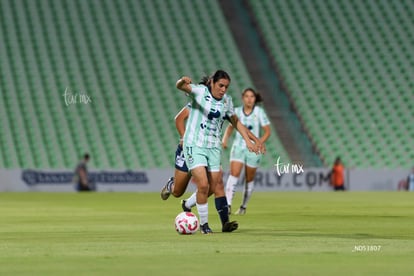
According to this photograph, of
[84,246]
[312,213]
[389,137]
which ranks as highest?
[84,246]

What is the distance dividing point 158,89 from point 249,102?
17301 millimetres

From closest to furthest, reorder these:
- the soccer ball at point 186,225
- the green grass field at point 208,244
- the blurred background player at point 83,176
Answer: the green grass field at point 208,244 < the soccer ball at point 186,225 < the blurred background player at point 83,176

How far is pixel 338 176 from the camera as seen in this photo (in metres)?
33.5

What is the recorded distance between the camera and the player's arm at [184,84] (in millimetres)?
12179

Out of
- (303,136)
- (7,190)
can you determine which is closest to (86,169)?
(7,190)

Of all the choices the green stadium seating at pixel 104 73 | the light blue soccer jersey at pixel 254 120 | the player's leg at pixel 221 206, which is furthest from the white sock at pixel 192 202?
the green stadium seating at pixel 104 73

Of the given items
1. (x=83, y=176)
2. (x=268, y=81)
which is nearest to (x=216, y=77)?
(x=83, y=176)

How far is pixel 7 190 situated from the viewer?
103ft

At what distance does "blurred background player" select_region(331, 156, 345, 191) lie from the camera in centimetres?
3331

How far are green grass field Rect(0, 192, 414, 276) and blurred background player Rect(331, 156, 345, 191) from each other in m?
13.8

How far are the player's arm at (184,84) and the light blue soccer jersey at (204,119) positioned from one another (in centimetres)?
32

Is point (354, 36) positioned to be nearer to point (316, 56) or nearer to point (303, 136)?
point (316, 56)

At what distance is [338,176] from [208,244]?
22.8 metres

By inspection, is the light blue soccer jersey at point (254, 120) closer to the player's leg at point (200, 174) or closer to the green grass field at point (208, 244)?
the green grass field at point (208, 244)
